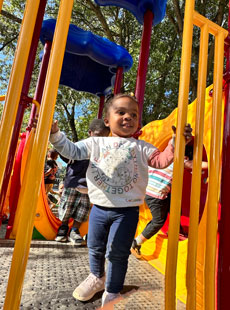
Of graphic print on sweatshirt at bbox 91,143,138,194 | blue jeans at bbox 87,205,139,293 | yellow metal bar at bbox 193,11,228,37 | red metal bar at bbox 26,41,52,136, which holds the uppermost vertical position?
red metal bar at bbox 26,41,52,136

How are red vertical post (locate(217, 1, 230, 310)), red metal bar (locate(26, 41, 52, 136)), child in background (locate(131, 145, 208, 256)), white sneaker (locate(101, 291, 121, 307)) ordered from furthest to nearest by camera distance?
1. red metal bar (locate(26, 41, 52, 136))
2. child in background (locate(131, 145, 208, 256))
3. white sneaker (locate(101, 291, 121, 307))
4. red vertical post (locate(217, 1, 230, 310))

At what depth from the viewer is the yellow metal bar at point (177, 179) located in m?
0.99

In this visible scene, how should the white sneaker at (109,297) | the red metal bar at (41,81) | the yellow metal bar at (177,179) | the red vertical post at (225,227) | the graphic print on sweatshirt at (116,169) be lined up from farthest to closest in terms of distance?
the red metal bar at (41,81) → the graphic print on sweatshirt at (116,169) → the white sneaker at (109,297) → the red vertical post at (225,227) → the yellow metal bar at (177,179)

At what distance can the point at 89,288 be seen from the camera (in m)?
1.52

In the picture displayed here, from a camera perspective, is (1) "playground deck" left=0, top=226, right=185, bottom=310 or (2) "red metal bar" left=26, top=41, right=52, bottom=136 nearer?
(1) "playground deck" left=0, top=226, right=185, bottom=310

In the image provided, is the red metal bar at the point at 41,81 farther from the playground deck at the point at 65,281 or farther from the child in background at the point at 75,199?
the playground deck at the point at 65,281

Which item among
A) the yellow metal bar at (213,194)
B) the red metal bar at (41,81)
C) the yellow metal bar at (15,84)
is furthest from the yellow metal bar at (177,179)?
the red metal bar at (41,81)

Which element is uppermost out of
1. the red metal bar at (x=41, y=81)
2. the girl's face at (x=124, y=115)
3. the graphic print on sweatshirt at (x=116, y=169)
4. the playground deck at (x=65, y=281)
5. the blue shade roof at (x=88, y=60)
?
the blue shade roof at (x=88, y=60)

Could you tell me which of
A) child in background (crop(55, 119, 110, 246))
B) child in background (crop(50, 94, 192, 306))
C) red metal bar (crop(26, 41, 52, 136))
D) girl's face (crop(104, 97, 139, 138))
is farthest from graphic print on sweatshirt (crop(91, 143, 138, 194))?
red metal bar (crop(26, 41, 52, 136))

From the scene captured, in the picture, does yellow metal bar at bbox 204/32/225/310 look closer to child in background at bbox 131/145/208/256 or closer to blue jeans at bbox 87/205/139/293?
blue jeans at bbox 87/205/139/293

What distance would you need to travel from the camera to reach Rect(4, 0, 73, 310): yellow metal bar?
0.80 metres

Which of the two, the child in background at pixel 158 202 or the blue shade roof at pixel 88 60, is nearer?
the child in background at pixel 158 202

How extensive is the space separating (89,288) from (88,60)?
159 inches

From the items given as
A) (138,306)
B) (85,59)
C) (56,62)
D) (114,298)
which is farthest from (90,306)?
(85,59)
